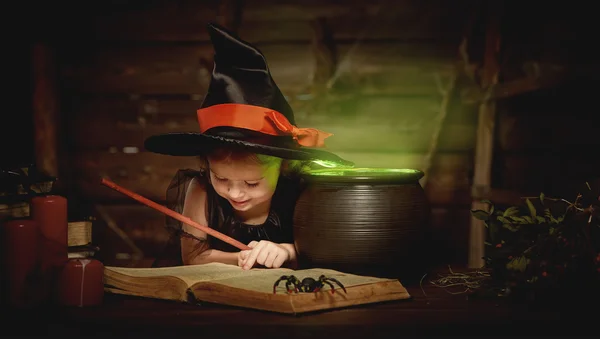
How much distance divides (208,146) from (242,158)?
10cm

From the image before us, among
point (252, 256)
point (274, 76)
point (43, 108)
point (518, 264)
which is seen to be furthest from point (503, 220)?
point (43, 108)

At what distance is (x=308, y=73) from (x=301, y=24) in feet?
0.66

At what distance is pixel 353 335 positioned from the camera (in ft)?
4.22

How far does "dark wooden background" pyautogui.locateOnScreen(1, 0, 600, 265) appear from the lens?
259 centimetres

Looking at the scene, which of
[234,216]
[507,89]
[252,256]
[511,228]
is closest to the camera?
[511,228]

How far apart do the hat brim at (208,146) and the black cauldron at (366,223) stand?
0.12 m

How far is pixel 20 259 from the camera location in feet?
4.61

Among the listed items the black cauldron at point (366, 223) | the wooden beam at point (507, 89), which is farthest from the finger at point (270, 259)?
the wooden beam at point (507, 89)

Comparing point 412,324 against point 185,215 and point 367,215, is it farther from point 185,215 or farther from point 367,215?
point 185,215

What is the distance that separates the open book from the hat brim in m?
0.32

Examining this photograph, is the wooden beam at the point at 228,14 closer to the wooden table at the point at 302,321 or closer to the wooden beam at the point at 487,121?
the wooden beam at the point at 487,121

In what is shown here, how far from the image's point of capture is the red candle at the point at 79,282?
1441 mm

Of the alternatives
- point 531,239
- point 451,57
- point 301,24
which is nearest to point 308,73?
point 301,24

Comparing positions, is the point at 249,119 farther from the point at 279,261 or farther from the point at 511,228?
the point at 511,228
